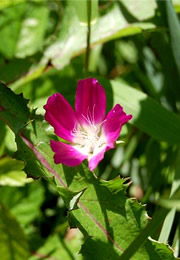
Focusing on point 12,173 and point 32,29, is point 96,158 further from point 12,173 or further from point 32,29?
point 32,29

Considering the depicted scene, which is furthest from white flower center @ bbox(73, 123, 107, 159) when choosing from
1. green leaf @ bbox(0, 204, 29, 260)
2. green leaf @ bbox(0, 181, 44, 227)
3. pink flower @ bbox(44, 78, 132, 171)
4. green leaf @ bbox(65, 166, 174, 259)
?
green leaf @ bbox(0, 181, 44, 227)

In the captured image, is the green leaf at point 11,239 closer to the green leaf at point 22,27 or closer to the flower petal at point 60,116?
the flower petal at point 60,116

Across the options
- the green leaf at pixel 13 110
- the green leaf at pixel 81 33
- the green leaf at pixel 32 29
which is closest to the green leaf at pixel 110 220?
the green leaf at pixel 13 110

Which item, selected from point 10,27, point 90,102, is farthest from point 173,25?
point 10,27

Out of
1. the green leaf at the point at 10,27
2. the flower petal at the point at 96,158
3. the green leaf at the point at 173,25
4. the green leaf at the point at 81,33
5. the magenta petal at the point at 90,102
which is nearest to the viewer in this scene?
the flower petal at the point at 96,158

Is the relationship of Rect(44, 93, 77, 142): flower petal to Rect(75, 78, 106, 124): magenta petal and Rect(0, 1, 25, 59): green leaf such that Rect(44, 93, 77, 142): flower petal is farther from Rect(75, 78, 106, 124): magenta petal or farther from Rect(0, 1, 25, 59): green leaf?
Rect(0, 1, 25, 59): green leaf

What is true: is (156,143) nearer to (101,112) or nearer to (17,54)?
(101,112)
